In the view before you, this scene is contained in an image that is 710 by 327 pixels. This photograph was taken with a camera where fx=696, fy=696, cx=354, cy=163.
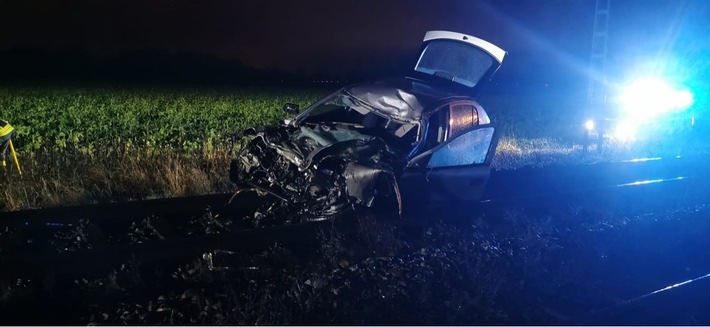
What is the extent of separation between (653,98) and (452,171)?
13632mm

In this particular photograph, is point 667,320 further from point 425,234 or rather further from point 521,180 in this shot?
point 521,180

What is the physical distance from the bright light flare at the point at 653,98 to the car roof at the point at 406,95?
1131cm

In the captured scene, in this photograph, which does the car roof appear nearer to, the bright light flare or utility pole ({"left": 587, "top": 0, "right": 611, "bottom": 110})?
utility pole ({"left": 587, "top": 0, "right": 611, "bottom": 110})

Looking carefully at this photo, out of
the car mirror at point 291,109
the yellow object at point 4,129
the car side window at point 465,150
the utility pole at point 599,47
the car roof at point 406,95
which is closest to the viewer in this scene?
the car side window at point 465,150

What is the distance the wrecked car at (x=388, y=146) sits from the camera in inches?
292

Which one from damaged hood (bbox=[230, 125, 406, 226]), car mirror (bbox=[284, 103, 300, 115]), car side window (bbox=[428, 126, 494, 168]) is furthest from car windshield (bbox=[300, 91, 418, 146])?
car side window (bbox=[428, 126, 494, 168])

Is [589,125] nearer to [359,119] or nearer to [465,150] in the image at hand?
[359,119]

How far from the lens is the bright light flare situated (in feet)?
61.8

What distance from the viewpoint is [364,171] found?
7.12m

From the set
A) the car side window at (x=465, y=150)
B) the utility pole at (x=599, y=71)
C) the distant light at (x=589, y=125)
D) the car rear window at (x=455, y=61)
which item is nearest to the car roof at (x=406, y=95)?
the car rear window at (x=455, y=61)

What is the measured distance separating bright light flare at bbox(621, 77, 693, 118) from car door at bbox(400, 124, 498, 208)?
38.1ft

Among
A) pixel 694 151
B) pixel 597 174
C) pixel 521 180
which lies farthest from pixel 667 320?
pixel 694 151

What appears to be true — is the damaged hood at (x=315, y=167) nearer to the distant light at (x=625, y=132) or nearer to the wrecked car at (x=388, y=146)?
the wrecked car at (x=388, y=146)

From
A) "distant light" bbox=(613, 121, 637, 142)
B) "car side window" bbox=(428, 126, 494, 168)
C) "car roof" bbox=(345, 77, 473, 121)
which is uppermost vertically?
"car roof" bbox=(345, 77, 473, 121)
